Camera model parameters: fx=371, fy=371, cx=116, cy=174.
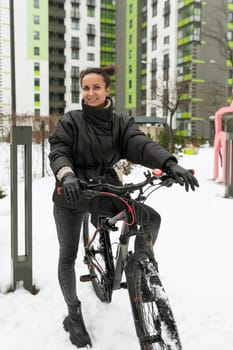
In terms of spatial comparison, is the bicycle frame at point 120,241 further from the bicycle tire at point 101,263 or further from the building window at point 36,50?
the building window at point 36,50

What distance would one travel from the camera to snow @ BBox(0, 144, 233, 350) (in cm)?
253

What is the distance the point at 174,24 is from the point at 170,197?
42540 millimetres

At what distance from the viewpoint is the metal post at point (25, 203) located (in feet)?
9.96

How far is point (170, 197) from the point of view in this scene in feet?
23.8

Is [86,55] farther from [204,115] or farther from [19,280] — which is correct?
[19,280]

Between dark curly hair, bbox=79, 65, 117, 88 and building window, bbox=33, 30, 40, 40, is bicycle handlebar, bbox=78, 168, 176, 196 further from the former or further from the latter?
building window, bbox=33, 30, 40, 40

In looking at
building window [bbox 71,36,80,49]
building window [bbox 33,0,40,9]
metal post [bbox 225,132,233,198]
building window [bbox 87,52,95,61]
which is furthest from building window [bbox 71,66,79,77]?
metal post [bbox 225,132,233,198]

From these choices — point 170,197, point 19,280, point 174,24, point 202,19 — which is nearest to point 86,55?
point 174,24

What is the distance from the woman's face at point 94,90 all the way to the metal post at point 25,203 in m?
0.84

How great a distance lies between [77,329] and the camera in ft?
8.11

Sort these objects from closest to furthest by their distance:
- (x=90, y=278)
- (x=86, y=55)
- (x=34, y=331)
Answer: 1. (x=34, y=331)
2. (x=90, y=278)
3. (x=86, y=55)

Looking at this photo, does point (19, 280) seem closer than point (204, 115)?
Yes

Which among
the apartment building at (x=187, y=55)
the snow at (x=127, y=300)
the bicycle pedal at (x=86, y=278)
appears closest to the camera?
the snow at (x=127, y=300)

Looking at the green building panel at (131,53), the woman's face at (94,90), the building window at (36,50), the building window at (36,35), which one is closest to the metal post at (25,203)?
the woman's face at (94,90)
